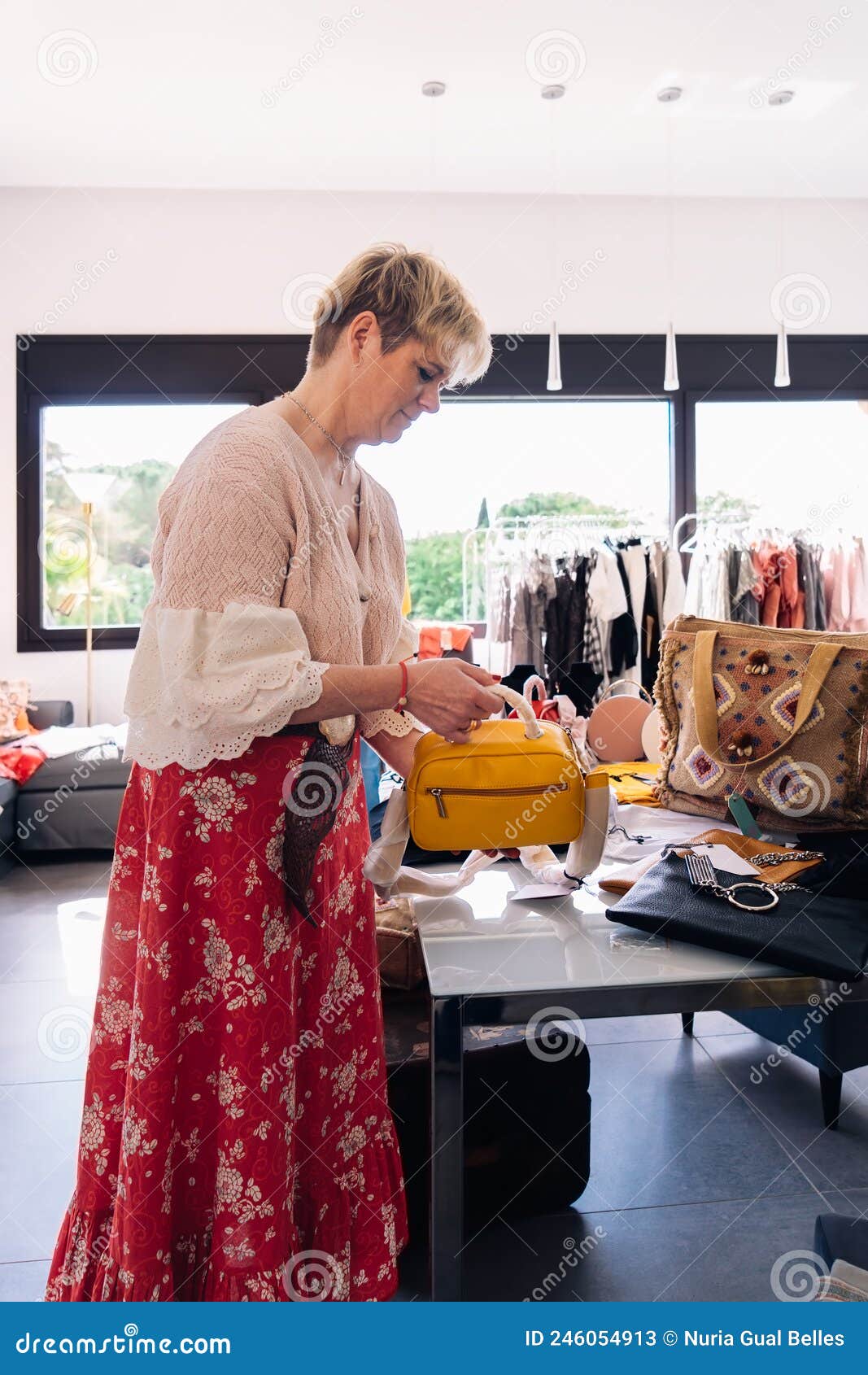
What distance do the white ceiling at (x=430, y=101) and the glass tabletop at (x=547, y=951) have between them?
12.7 feet

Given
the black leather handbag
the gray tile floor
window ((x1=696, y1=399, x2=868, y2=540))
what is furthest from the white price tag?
window ((x1=696, y1=399, x2=868, y2=540))

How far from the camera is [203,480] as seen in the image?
4.03 feet

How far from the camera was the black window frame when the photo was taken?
574cm

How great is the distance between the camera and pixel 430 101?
4652mm

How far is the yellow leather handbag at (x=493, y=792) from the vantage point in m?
1.33

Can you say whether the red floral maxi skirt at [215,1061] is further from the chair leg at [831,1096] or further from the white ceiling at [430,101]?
the white ceiling at [430,101]

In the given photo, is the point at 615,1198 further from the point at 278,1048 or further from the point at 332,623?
the point at 332,623

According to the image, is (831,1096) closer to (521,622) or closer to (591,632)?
(591,632)

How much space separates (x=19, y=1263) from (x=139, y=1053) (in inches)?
30.2

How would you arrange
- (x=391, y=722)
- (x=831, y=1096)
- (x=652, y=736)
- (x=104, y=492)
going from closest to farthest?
(x=391, y=722)
(x=831, y=1096)
(x=652, y=736)
(x=104, y=492)

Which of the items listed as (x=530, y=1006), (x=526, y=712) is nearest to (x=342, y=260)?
(x=526, y=712)

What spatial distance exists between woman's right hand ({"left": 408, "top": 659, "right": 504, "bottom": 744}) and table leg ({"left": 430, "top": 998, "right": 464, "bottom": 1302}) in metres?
0.37

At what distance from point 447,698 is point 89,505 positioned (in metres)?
4.69

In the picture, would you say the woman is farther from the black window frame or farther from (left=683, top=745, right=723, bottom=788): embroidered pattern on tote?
the black window frame
